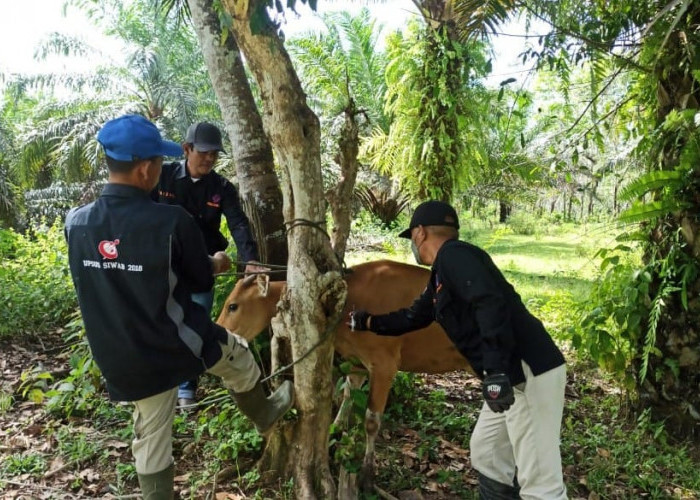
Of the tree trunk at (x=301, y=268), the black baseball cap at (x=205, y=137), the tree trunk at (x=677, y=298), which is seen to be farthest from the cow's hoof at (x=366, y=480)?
the black baseball cap at (x=205, y=137)

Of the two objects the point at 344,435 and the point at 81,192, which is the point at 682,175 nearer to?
the point at 344,435

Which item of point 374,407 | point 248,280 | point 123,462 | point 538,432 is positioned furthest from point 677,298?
point 123,462

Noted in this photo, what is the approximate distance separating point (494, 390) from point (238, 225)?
2732 mm

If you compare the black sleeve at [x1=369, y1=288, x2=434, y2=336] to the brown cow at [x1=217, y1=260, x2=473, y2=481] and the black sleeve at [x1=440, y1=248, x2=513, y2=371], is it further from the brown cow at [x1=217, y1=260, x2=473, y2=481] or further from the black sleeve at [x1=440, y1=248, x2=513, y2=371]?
the black sleeve at [x1=440, y1=248, x2=513, y2=371]

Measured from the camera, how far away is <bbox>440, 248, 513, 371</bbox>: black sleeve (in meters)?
2.94

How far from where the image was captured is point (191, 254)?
9.34 ft

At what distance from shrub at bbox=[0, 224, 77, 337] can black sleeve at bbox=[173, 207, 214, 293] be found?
435cm

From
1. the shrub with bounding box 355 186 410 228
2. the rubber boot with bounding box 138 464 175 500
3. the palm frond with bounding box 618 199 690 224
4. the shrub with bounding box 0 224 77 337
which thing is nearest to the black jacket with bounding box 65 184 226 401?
the rubber boot with bounding box 138 464 175 500

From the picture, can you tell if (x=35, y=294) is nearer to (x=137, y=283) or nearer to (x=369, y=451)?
(x=369, y=451)

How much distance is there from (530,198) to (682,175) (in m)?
15.9

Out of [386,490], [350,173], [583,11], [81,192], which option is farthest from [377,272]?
[81,192]

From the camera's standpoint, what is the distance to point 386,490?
4.11 meters

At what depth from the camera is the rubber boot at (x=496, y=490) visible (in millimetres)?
3496

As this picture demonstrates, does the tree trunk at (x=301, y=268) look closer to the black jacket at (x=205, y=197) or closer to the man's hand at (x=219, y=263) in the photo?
the man's hand at (x=219, y=263)
